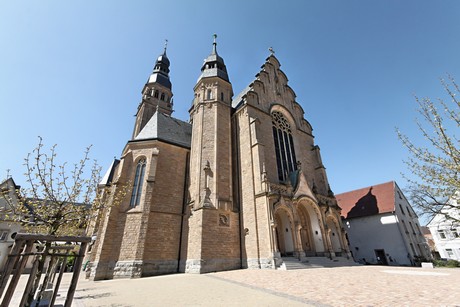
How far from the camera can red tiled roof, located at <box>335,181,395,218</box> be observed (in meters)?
25.6

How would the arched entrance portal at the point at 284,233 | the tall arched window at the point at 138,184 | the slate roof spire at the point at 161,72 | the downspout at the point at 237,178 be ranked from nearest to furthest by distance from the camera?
1. the arched entrance portal at the point at 284,233
2. the downspout at the point at 237,178
3. the tall arched window at the point at 138,184
4. the slate roof spire at the point at 161,72

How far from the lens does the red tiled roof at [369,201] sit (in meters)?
25.6

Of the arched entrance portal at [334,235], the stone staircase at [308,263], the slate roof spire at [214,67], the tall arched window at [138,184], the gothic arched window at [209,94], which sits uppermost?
the slate roof spire at [214,67]

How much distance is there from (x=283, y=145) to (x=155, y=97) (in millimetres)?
22792

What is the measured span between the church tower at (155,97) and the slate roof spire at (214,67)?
1124 centimetres

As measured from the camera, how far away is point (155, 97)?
33562 mm

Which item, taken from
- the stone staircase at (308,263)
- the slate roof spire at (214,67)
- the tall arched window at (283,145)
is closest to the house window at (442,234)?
the stone staircase at (308,263)

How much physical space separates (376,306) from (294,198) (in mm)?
11467

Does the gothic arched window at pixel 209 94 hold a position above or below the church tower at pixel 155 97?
below

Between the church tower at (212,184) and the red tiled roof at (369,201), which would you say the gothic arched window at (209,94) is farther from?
the red tiled roof at (369,201)

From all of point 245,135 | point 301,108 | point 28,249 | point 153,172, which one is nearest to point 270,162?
point 245,135

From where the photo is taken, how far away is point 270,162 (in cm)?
1855

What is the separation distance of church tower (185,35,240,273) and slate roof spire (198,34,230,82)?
0.44 ft

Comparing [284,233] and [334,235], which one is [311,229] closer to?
[284,233]
